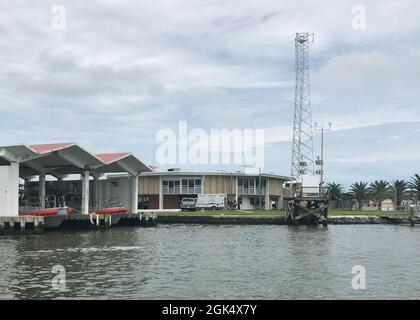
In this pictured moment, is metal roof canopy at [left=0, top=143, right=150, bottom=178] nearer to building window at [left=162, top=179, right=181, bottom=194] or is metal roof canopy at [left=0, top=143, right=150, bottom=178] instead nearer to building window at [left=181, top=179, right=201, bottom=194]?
building window at [left=162, top=179, right=181, bottom=194]

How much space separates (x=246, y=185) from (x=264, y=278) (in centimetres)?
7550

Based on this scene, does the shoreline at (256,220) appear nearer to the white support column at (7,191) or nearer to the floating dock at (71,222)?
the floating dock at (71,222)

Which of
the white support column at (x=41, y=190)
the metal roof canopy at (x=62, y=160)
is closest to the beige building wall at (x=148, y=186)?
the metal roof canopy at (x=62, y=160)

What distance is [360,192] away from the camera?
352 feet

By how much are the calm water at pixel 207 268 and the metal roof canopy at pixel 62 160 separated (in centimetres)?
1011

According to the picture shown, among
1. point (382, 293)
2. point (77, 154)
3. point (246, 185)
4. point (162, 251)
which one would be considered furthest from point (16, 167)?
point (246, 185)

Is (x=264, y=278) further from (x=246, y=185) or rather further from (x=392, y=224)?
(x=246, y=185)

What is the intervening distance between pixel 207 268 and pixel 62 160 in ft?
127

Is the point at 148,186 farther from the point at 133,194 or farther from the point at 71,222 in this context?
the point at 71,222

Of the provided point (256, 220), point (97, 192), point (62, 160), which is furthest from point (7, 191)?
point (256, 220)

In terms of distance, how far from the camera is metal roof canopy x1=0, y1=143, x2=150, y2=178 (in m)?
50.4

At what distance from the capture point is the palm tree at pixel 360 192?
107000 mm

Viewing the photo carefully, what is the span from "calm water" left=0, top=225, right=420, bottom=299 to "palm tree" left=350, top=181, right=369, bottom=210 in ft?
214

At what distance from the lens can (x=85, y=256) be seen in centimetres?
3170
